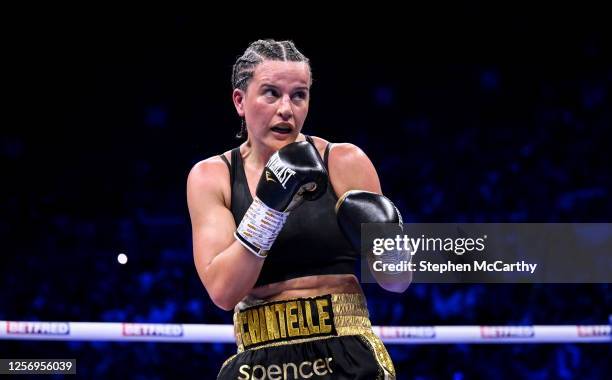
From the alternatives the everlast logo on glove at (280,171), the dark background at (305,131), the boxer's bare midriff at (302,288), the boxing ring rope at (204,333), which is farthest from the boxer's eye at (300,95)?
the dark background at (305,131)

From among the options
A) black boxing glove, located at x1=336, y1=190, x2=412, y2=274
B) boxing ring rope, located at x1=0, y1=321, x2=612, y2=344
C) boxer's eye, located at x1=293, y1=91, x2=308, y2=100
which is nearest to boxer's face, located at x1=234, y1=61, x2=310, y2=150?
boxer's eye, located at x1=293, y1=91, x2=308, y2=100

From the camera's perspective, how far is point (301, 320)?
2068mm

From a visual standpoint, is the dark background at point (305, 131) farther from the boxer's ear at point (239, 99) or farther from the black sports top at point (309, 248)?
the black sports top at point (309, 248)

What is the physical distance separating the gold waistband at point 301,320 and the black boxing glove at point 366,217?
0.15 metres

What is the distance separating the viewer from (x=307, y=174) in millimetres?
1957

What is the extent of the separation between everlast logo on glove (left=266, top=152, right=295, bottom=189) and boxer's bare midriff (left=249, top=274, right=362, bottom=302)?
29 cm

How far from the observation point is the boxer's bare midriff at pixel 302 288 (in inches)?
82.7

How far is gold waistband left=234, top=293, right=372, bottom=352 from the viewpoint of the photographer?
81.4 inches

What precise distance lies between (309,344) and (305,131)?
3710 millimetres

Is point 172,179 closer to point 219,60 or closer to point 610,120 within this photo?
point 219,60

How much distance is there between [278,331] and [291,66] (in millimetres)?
715

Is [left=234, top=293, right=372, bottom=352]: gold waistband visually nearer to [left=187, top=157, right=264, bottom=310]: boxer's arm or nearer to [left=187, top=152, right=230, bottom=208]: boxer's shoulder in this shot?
[left=187, top=157, right=264, bottom=310]: boxer's arm

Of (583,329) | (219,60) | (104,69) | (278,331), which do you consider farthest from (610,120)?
(278,331)

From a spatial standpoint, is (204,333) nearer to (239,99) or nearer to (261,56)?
(239,99)
